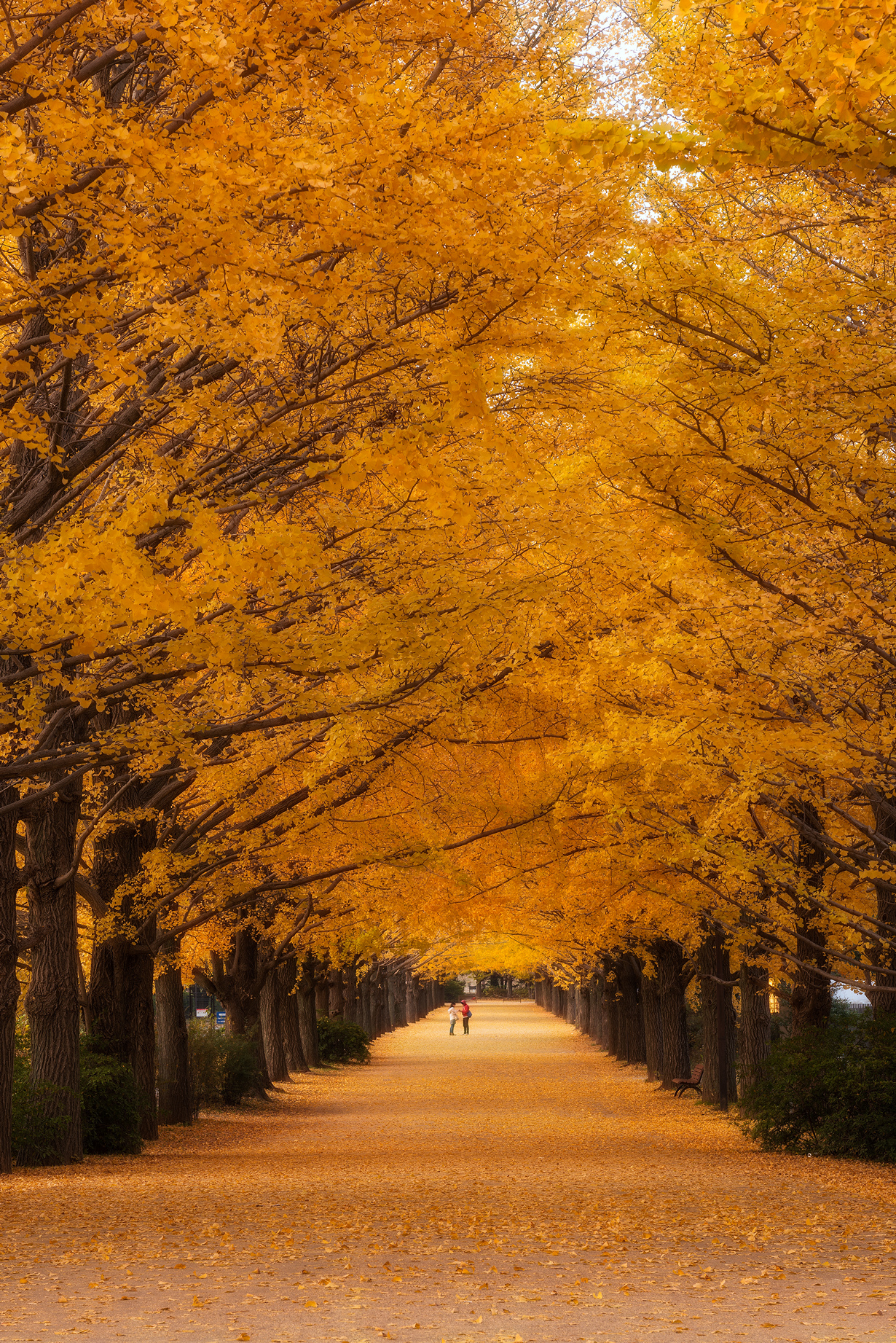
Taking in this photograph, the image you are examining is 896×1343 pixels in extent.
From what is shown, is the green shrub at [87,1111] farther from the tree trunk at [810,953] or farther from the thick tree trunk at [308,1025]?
the thick tree trunk at [308,1025]

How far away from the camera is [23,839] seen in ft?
49.7

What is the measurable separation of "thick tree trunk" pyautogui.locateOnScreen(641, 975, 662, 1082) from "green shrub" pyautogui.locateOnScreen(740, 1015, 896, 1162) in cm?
1308

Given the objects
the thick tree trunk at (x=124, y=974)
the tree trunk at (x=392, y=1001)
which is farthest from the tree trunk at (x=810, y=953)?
the tree trunk at (x=392, y=1001)

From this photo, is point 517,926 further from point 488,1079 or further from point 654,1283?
point 654,1283

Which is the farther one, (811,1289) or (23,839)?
(23,839)

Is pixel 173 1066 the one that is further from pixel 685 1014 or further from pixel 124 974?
pixel 685 1014

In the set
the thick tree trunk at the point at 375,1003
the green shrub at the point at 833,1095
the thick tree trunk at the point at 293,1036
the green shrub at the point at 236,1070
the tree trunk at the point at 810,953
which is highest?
the tree trunk at the point at 810,953

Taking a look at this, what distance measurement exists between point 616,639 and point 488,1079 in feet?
73.5

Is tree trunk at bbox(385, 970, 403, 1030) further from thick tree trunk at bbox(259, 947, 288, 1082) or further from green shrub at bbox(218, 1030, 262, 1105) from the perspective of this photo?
green shrub at bbox(218, 1030, 262, 1105)

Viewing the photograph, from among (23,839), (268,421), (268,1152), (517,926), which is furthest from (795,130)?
(517,926)

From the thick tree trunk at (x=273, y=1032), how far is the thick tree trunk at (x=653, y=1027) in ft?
27.6

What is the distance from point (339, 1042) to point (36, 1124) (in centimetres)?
2690

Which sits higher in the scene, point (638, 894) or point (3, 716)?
point (3, 716)

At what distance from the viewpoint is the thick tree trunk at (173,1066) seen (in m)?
19.9
